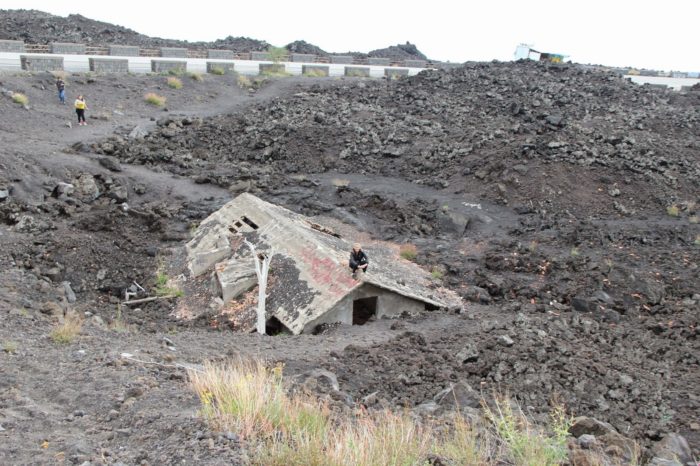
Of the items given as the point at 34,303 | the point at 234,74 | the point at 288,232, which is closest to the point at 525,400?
the point at 288,232

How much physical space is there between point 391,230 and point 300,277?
6364mm

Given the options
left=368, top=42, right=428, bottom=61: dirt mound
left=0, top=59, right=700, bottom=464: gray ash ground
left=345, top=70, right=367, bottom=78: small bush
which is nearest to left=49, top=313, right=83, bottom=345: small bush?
left=0, top=59, right=700, bottom=464: gray ash ground

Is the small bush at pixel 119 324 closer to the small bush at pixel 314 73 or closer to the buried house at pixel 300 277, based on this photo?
the buried house at pixel 300 277

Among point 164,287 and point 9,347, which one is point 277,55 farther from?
point 9,347

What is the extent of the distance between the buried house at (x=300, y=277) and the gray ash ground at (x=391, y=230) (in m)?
0.79

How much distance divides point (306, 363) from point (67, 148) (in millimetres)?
16179

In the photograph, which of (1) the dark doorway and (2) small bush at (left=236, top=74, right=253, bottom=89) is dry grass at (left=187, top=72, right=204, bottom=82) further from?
(1) the dark doorway

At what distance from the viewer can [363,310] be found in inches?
513

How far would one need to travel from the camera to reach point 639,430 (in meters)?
7.49

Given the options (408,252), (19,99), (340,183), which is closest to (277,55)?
(19,99)

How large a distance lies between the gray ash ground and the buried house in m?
0.79

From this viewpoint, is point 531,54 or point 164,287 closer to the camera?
point 164,287

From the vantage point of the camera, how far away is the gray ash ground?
292 inches

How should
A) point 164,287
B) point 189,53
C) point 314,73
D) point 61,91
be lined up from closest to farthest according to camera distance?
point 164,287 → point 61,91 → point 314,73 → point 189,53
